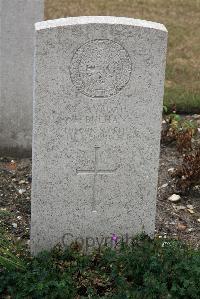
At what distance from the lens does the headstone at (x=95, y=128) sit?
4.79 metres

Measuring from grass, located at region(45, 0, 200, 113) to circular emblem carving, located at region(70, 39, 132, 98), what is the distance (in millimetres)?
3588

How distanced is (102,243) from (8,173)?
1641 millimetres

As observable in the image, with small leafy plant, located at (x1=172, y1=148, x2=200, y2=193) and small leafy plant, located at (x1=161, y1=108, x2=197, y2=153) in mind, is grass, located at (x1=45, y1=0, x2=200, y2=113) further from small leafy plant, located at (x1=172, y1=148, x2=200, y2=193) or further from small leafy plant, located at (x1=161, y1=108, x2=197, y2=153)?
small leafy plant, located at (x1=172, y1=148, x2=200, y2=193)

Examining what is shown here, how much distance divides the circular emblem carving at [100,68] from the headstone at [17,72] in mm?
→ 1844

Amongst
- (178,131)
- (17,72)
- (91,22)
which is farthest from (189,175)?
(91,22)

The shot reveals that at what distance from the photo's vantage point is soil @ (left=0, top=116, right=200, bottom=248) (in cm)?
575

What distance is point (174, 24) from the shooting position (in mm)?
12688

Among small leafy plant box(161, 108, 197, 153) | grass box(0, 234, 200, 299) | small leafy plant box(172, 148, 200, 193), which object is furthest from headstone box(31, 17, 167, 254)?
small leafy plant box(161, 108, 197, 153)


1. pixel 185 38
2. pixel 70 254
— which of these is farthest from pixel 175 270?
pixel 185 38

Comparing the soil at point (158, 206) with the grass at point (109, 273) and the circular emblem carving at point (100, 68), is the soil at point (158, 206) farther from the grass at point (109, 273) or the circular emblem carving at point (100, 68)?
the circular emblem carving at point (100, 68)

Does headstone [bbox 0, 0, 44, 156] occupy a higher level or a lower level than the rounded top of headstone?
lower

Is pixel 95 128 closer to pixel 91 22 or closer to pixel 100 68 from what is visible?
pixel 100 68

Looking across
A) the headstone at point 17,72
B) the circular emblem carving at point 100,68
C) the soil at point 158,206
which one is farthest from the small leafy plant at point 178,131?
the circular emblem carving at point 100,68

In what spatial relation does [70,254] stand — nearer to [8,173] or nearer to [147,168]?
[147,168]
